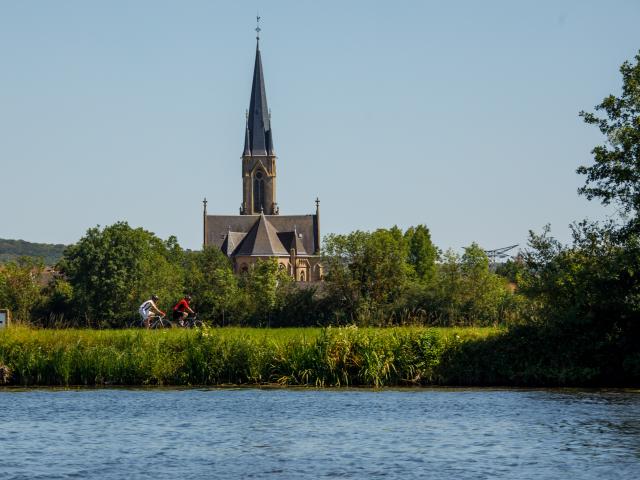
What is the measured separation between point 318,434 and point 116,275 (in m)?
72.7

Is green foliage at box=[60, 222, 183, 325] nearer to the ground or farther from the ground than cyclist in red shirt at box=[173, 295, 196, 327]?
farther from the ground

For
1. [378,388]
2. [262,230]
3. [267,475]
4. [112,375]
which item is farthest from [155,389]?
[262,230]

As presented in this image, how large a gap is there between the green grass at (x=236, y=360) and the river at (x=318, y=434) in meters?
1.21

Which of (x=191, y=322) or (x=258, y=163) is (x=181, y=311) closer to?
(x=191, y=322)

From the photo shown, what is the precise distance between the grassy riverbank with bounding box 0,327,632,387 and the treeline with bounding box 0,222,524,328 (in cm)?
274

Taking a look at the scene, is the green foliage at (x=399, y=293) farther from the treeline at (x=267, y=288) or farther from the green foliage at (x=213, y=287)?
the green foliage at (x=213, y=287)

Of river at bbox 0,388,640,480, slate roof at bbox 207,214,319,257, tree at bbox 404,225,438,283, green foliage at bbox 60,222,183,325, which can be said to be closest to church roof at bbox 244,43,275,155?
slate roof at bbox 207,214,319,257

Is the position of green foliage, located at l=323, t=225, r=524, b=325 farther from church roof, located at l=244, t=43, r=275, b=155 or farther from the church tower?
the church tower

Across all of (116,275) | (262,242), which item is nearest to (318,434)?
(116,275)

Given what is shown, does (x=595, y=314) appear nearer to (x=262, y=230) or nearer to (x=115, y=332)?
(x=115, y=332)

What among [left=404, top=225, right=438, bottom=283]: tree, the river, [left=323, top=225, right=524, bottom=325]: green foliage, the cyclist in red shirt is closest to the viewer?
the river

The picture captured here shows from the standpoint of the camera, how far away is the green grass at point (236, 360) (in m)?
34.8

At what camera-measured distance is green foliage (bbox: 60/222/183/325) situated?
94188 millimetres

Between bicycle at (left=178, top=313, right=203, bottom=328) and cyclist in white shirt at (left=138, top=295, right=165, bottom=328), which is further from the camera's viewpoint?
bicycle at (left=178, top=313, right=203, bottom=328)
